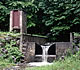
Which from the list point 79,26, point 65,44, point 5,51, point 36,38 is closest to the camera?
point 5,51

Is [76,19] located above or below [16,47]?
Result: above

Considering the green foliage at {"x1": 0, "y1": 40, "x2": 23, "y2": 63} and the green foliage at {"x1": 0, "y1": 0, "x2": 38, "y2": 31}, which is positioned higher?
the green foliage at {"x1": 0, "y1": 0, "x2": 38, "y2": 31}

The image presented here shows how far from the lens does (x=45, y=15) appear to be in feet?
57.4

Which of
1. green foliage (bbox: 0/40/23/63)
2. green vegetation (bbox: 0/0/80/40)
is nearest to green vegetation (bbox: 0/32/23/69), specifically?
green foliage (bbox: 0/40/23/63)

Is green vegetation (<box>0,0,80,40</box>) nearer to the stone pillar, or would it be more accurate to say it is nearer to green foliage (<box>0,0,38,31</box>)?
green foliage (<box>0,0,38,31</box>)

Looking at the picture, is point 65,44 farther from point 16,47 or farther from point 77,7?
point 77,7

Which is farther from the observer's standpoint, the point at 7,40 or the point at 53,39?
the point at 53,39

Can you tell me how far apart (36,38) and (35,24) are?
3.48 m

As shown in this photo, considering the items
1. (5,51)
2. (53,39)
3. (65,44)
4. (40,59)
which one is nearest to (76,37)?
(65,44)

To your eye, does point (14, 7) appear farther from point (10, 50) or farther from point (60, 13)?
point (10, 50)

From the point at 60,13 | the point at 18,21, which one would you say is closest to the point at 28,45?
the point at 18,21

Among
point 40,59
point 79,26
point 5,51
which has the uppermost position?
point 79,26

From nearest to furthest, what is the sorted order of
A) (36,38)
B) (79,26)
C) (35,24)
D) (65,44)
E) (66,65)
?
(66,65)
(65,44)
(36,38)
(79,26)
(35,24)

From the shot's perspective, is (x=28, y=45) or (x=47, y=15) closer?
(x=28, y=45)
